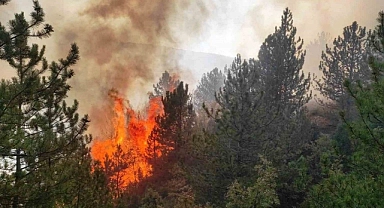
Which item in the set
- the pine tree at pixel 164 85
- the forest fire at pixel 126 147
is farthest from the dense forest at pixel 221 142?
the pine tree at pixel 164 85

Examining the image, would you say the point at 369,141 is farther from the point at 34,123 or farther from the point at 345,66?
the point at 345,66

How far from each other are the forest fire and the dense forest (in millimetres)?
222

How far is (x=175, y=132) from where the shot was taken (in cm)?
2155

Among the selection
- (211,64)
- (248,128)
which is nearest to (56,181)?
(248,128)

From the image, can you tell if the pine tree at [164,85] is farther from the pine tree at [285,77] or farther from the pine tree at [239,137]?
the pine tree at [239,137]

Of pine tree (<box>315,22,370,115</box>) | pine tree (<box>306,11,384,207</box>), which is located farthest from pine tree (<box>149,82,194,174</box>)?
pine tree (<box>306,11,384,207</box>)

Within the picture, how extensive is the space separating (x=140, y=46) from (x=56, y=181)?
195 ft

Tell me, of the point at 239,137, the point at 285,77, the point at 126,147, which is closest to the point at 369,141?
the point at 239,137

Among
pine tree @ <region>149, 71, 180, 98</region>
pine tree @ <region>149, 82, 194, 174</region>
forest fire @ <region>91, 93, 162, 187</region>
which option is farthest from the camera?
pine tree @ <region>149, 71, 180, 98</region>

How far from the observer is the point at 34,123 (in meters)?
6.89

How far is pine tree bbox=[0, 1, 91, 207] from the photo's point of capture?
225 inches

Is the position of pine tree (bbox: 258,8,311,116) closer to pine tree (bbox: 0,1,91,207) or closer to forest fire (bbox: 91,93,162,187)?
forest fire (bbox: 91,93,162,187)

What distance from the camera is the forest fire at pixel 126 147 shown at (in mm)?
25859

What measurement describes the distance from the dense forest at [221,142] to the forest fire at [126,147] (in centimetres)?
22
